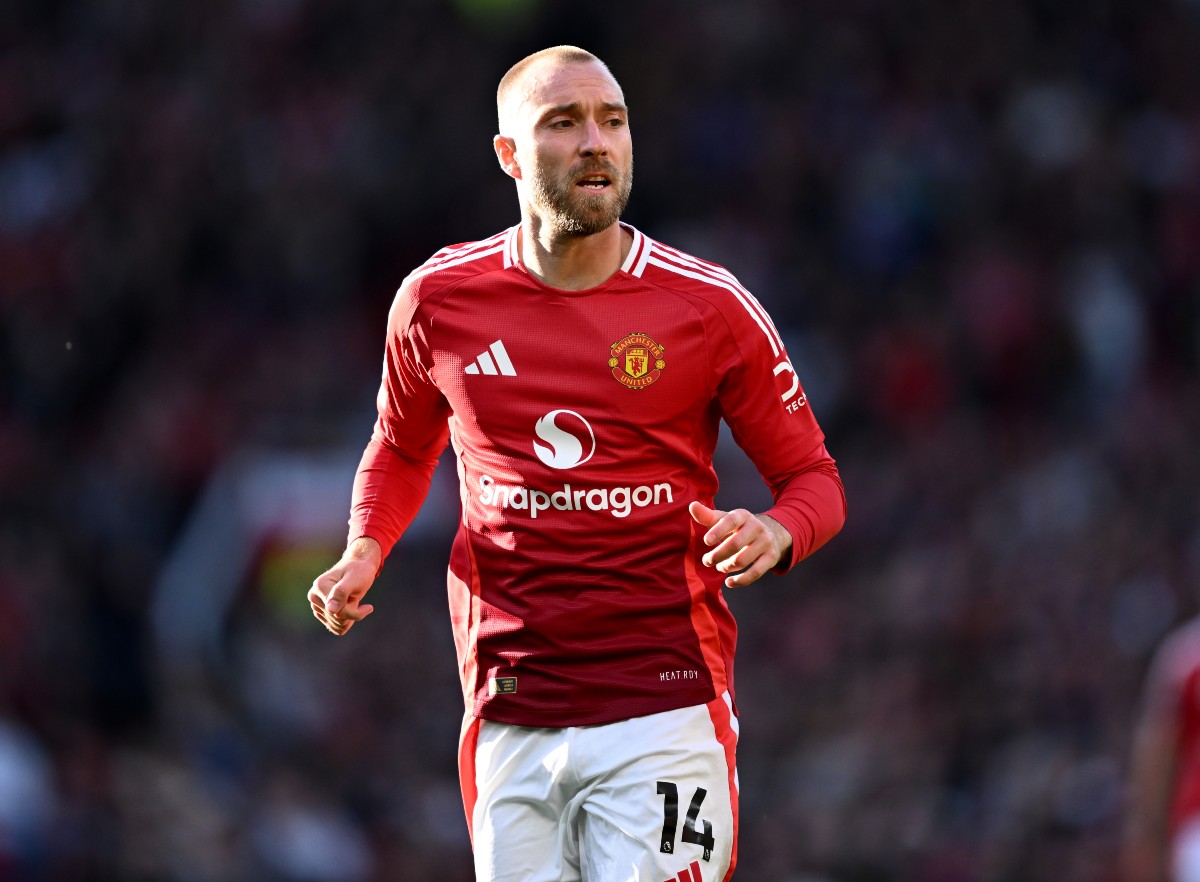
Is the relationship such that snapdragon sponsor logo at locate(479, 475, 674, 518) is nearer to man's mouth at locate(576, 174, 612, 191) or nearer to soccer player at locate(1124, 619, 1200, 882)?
man's mouth at locate(576, 174, 612, 191)

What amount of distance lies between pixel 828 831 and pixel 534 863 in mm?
6069

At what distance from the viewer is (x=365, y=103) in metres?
16.8

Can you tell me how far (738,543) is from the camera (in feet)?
15.6

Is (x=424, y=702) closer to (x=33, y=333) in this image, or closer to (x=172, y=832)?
(x=172, y=832)

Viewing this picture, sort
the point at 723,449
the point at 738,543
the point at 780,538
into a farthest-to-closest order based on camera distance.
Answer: the point at 723,449
the point at 780,538
the point at 738,543

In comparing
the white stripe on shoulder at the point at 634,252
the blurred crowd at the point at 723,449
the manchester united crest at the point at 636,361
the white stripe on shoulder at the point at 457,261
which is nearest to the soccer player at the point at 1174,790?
the manchester united crest at the point at 636,361

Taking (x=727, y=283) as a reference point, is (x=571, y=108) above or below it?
above

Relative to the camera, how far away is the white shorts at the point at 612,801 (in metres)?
5.02

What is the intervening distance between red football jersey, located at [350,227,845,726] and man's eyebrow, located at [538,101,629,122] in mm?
387

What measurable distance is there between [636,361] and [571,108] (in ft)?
2.25

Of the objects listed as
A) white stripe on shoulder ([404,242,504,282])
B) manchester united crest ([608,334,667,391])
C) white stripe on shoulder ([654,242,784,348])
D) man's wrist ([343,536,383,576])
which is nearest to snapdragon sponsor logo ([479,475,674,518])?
manchester united crest ([608,334,667,391])

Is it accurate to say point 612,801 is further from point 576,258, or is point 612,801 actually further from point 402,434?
point 576,258

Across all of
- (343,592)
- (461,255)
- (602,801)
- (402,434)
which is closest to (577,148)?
(461,255)

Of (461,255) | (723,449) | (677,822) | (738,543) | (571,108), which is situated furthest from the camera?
(723,449)
